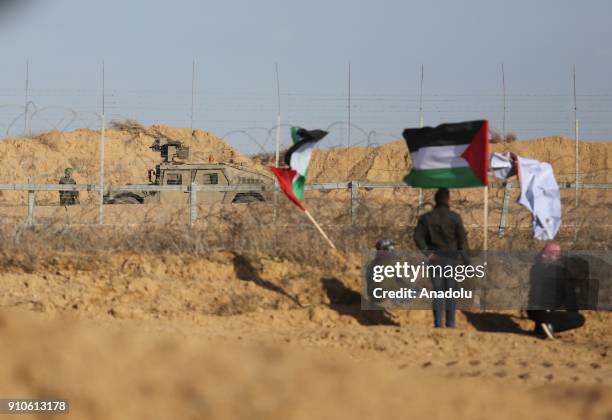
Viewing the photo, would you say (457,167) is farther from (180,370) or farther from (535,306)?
(180,370)

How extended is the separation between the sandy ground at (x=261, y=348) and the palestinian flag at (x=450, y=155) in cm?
161

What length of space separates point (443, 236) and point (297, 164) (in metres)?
2.35

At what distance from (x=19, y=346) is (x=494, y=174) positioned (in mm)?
6553

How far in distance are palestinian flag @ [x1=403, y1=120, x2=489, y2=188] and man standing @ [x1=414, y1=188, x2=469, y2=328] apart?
645 mm

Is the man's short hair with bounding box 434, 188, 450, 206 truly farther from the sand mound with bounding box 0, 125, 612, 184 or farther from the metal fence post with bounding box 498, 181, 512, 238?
the sand mound with bounding box 0, 125, 612, 184

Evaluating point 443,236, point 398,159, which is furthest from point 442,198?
point 398,159

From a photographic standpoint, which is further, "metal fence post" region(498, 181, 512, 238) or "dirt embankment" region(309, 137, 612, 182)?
"dirt embankment" region(309, 137, 612, 182)

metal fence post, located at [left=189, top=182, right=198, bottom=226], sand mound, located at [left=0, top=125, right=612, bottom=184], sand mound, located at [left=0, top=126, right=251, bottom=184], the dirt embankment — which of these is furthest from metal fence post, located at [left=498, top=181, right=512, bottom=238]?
sand mound, located at [left=0, top=126, right=251, bottom=184]

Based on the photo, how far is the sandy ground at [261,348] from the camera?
6.91 meters

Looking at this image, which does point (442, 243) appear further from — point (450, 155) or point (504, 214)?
point (504, 214)

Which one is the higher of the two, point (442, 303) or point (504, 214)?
point (504, 214)

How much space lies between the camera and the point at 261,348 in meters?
9.05

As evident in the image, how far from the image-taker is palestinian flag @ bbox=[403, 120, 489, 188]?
11.3 meters

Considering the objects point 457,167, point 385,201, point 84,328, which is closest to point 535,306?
point 457,167
